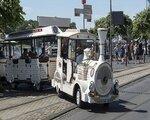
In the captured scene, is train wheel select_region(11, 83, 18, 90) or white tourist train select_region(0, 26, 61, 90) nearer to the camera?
white tourist train select_region(0, 26, 61, 90)

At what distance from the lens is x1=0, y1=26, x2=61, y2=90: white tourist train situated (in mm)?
19128

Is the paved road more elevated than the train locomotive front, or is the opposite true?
the train locomotive front

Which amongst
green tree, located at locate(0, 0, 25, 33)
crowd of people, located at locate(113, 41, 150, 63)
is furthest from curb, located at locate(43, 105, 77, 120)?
crowd of people, located at locate(113, 41, 150, 63)

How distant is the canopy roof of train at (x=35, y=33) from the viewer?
19156 millimetres

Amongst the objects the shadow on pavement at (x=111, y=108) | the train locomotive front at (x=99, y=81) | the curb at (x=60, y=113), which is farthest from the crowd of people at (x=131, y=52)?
the curb at (x=60, y=113)

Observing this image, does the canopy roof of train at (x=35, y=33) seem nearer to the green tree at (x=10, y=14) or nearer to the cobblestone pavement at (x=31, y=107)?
the green tree at (x=10, y=14)

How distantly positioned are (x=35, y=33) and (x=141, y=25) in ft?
120

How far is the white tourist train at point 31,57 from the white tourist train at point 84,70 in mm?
1693

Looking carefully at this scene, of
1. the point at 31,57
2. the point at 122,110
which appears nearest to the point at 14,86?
the point at 31,57

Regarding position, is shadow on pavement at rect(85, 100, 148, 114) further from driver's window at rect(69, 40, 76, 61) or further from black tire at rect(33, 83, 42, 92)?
black tire at rect(33, 83, 42, 92)

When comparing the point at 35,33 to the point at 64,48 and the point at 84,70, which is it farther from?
the point at 84,70

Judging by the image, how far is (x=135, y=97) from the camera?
1708cm

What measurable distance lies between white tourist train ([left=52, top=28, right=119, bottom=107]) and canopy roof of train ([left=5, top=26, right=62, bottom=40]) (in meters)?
2.12

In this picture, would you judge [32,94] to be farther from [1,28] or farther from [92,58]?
[92,58]
